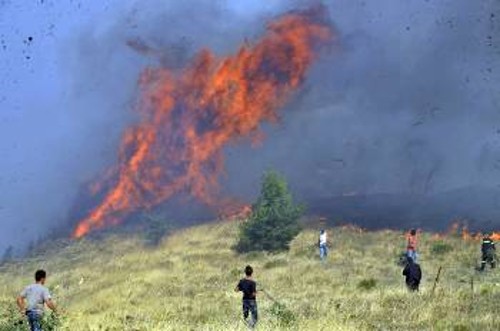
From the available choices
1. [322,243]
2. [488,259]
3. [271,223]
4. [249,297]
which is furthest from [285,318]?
[271,223]

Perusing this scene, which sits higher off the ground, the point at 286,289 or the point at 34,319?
the point at 286,289

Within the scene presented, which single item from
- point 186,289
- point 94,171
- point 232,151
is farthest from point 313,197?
point 186,289

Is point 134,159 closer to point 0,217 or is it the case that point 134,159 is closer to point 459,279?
point 459,279

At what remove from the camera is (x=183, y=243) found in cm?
5966

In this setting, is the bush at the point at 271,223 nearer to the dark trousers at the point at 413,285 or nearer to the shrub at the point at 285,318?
the dark trousers at the point at 413,285

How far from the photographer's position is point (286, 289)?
91.5 ft

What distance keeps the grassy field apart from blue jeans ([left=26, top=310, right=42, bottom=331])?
2.67 m

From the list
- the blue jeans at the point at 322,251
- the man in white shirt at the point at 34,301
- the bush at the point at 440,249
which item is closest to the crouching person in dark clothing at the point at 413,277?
the man in white shirt at the point at 34,301

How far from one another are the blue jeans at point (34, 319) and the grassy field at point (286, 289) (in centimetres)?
267

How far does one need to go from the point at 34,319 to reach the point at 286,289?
15110 millimetres

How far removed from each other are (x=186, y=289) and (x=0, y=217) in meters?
158

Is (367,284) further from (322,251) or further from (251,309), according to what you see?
(322,251)

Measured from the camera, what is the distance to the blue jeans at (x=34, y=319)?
1423cm

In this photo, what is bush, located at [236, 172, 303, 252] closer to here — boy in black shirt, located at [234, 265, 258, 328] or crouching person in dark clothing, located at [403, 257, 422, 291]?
crouching person in dark clothing, located at [403, 257, 422, 291]
